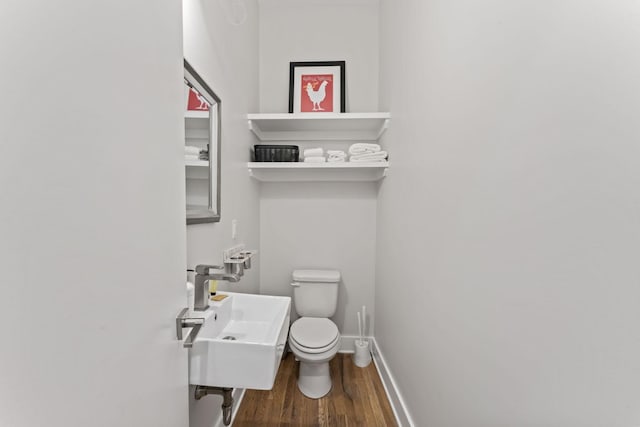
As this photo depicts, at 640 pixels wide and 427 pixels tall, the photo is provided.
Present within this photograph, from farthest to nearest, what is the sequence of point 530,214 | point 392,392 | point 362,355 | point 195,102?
point 362,355 → point 392,392 → point 195,102 → point 530,214

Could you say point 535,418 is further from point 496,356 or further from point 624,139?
point 624,139

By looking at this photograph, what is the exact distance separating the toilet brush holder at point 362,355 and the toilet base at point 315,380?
402 mm

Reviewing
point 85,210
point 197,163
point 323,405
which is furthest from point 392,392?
point 85,210

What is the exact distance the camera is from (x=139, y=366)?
58cm

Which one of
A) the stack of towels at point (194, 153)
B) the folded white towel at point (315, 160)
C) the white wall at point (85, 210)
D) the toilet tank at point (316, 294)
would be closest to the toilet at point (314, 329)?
the toilet tank at point (316, 294)

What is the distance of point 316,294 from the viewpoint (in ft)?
7.21

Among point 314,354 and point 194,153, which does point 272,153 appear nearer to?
point 194,153

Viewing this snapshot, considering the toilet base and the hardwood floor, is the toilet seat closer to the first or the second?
the toilet base

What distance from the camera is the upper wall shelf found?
199 cm

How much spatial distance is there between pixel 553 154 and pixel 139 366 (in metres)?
1.04

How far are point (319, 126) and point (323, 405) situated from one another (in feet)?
6.73

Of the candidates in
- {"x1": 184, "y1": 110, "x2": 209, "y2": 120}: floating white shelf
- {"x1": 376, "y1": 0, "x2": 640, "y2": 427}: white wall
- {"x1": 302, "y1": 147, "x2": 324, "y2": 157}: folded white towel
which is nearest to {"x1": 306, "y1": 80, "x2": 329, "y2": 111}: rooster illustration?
{"x1": 302, "y1": 147, "x2": 324, "y2": 157}: folded white towel

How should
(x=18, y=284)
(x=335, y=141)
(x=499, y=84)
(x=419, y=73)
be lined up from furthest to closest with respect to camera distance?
1. (x=335, y=141)
2. (x=419, y=73)
3. (x=499, y=84)
4. (x=18, y=284)

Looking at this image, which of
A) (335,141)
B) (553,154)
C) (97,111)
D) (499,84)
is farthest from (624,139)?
(335,141)
